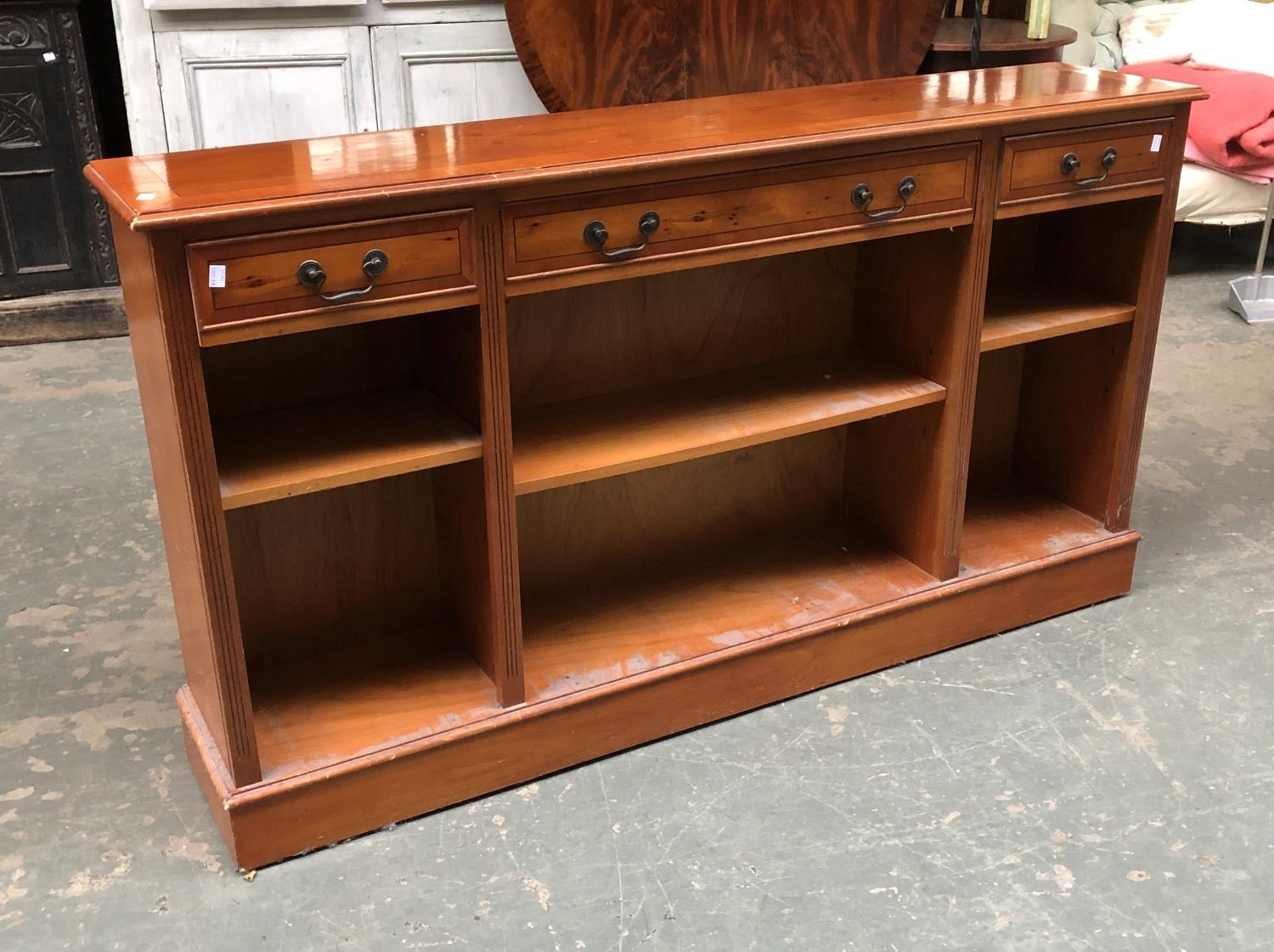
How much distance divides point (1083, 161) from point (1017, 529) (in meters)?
0.80

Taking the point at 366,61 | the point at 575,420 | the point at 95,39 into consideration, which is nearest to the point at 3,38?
the point at 95,39

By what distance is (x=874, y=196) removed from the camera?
2146mm

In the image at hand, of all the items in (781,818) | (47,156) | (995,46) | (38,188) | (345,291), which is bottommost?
(781,818)

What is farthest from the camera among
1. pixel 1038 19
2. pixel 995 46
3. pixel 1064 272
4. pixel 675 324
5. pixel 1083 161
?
pixel 995 46

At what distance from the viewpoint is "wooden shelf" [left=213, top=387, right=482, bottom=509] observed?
189 centimetres

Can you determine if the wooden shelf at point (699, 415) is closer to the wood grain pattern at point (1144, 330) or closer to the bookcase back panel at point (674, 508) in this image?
the bookcase back panel at point (674, 508)

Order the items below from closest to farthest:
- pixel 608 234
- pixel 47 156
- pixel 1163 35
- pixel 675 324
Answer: pixel 608 234 → pixel 675 324 → pixel 47 156 → pixel 1163 35

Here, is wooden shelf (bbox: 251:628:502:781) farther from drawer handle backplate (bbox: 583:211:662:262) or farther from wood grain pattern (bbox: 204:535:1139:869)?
drawer handle backplate (bbox: 583:211:662:262)

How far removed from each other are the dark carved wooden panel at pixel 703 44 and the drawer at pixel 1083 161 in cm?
179

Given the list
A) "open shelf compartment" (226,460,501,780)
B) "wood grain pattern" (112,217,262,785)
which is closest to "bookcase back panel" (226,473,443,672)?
"open shelf compartment" (226,460,501,780)

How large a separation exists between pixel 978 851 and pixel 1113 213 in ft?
4.36

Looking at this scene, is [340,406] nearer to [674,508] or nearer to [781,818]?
[674,508]

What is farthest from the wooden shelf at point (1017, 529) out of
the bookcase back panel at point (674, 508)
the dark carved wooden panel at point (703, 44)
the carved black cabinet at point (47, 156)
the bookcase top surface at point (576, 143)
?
the carved black cabinet at point (47, 156)

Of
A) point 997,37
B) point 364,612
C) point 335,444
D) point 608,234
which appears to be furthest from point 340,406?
point 997,37
